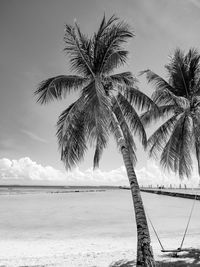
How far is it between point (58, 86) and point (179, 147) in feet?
21.6

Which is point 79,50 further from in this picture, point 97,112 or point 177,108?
point 177,108

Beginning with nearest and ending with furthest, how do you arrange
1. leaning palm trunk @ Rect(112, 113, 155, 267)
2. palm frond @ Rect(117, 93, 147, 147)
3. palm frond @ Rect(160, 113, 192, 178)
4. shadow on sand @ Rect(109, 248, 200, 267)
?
leaning palm trunk @ Rect(112, 113, 155, 267)
shadow on sand @ Rect(109, 248, 200, 267)
palm frond @ Rect(117, 93, 147, 147)
palm frond @ Rect(160, 113, 192, 178)

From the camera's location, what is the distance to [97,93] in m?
7.73

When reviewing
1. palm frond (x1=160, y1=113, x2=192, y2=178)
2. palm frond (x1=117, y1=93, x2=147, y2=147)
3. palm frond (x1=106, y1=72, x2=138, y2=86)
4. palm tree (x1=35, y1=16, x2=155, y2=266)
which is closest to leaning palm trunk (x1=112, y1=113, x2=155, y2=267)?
palm tree (x1=35, y1=16, x2=155, y2=266)

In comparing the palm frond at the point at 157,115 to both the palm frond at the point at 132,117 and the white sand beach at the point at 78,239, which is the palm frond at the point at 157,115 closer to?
the palm frond at the point at 132,117

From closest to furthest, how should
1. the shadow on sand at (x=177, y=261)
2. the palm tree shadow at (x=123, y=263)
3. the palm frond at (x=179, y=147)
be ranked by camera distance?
the shadow on sand at (x=177, y=261) → the palm tree shadow at (x=123, y=263) → the palm frond at (x=179, y=147)

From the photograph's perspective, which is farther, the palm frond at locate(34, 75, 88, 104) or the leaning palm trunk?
the palm frond at locate(34, 75, 88, 104)

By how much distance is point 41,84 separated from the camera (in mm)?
8688

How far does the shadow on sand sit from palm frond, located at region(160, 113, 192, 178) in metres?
4.07

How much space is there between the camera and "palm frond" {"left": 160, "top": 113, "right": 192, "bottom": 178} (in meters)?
11.0

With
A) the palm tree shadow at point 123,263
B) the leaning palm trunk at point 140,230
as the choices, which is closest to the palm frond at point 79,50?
the leaning palm trunk at point 140,230

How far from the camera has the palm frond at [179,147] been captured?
11.0 m

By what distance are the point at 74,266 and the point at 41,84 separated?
6079 mm

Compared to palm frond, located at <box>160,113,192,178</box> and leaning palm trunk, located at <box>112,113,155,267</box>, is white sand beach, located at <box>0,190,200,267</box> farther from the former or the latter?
palm frond, located at <box>160,113,192,178</box>
